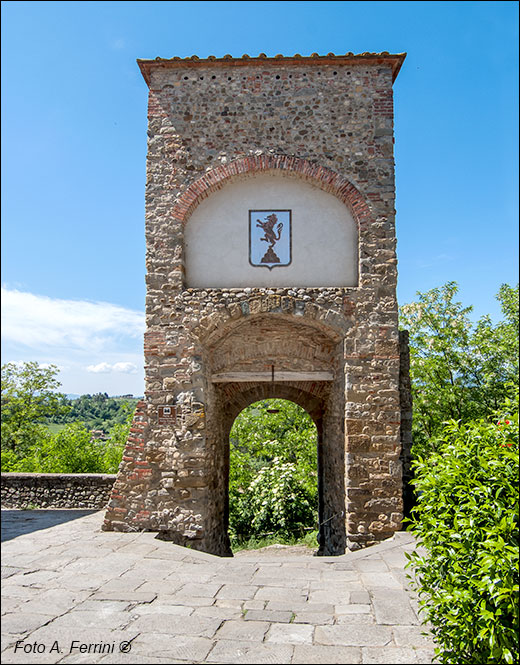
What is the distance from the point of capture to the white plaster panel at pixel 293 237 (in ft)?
25.6

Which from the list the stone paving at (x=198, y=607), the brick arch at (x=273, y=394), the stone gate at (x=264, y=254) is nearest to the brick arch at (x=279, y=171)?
the stone gate at (x=264, y=254)

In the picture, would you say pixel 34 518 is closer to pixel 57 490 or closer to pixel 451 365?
pixel 57 490

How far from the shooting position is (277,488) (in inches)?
618

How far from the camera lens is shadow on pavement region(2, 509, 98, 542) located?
7.57 metres

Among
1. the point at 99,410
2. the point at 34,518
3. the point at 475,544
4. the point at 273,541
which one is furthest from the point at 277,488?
the point at 99,410

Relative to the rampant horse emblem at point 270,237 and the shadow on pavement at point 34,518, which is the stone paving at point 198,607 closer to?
the shadow on pavement at point 34,518

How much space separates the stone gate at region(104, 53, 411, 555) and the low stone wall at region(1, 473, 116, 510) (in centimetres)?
245

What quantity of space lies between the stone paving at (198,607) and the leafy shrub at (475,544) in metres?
0.43

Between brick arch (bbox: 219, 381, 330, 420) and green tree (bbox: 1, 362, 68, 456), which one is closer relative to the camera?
brick arch (bbox: 219, 381, 330, 420)

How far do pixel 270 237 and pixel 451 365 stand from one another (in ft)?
37.0

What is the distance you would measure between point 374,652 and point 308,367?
5.13m

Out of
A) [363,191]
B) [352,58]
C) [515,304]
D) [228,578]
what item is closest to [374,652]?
[228,578]

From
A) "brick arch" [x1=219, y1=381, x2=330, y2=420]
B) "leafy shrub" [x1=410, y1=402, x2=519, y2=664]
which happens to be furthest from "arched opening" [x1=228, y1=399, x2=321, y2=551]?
"leafy shrub" [x1=410, y1=402, x2=519, y2=664]

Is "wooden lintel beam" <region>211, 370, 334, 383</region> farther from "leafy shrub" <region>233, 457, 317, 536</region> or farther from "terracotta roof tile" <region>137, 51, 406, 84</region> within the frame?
"leafy shrub" <region>233, 457, 317, 536</region>
